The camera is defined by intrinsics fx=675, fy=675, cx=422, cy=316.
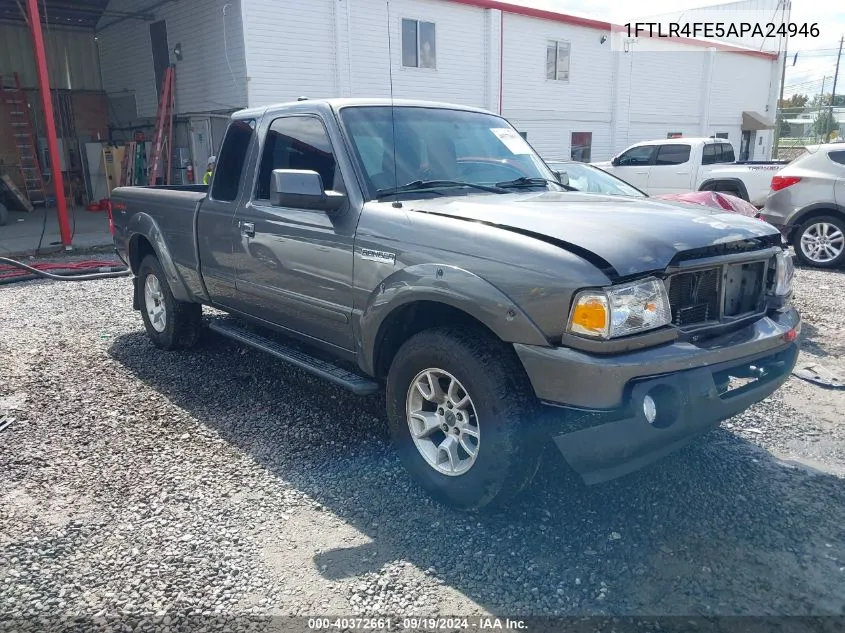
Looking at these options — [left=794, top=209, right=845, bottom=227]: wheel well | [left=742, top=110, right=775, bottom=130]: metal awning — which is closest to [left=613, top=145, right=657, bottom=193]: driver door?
[left=794, top=209, right=845, bottom=227]: wheel well

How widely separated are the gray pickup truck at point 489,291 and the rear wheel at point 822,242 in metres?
6.69

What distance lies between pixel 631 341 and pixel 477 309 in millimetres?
650

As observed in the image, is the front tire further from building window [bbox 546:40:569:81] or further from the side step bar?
building window [bbox 546:40:569:81]

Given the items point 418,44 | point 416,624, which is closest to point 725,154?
point 418,44

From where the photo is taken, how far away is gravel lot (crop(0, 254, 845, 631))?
8.82 feet

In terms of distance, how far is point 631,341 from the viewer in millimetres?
2697

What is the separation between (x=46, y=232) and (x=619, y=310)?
49.2 feet

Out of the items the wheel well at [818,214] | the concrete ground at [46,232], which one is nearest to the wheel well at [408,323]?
the wheel well at [818,214]

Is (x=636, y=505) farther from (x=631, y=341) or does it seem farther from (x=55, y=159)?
(x=55, y=159)

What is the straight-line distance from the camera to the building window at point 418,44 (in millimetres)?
18000

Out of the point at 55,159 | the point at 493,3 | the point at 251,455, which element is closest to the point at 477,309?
the point at 251,455

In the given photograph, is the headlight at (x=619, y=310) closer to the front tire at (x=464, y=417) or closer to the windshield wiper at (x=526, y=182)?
the front tire at (x=464, y=417)

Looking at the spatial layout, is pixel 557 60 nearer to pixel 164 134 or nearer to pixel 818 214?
pixel 164 134

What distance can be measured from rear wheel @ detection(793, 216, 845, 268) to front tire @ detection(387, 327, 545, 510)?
27.0 ft
